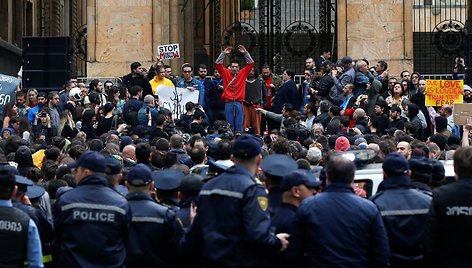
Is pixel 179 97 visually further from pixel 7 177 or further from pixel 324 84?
pixel 7 177

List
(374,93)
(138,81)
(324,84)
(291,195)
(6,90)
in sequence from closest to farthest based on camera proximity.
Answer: (291,195) → (374,93) → (324,84) → (138,81) → (6,90)

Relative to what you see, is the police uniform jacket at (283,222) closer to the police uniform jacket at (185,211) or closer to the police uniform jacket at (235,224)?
the police uniform jacket at (235,224)

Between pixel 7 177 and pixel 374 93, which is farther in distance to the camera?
pixel 374 93

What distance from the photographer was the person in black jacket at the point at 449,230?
21.8 feet

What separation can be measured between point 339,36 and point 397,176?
16042mm

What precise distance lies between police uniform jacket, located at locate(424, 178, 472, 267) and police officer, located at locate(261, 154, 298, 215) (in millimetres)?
1202

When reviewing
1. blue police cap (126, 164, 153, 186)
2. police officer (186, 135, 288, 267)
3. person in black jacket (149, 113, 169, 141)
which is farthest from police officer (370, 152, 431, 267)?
person in black jacket (149, 113, 169, 141)

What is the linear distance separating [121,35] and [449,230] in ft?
58.2

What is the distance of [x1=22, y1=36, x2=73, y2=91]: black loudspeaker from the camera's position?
20.1m

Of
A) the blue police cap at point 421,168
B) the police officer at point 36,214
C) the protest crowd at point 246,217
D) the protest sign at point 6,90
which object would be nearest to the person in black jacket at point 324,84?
the protest sign at point 6,90

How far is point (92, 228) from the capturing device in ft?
22.6

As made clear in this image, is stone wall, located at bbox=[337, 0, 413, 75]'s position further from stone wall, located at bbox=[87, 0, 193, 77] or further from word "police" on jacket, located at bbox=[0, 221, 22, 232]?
word "police" on jacket, located at bbox=[0, 221, 22, 232]

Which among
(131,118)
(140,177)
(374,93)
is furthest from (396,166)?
(374,93)

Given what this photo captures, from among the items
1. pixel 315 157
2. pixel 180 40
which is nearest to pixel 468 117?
pixel 315 157
